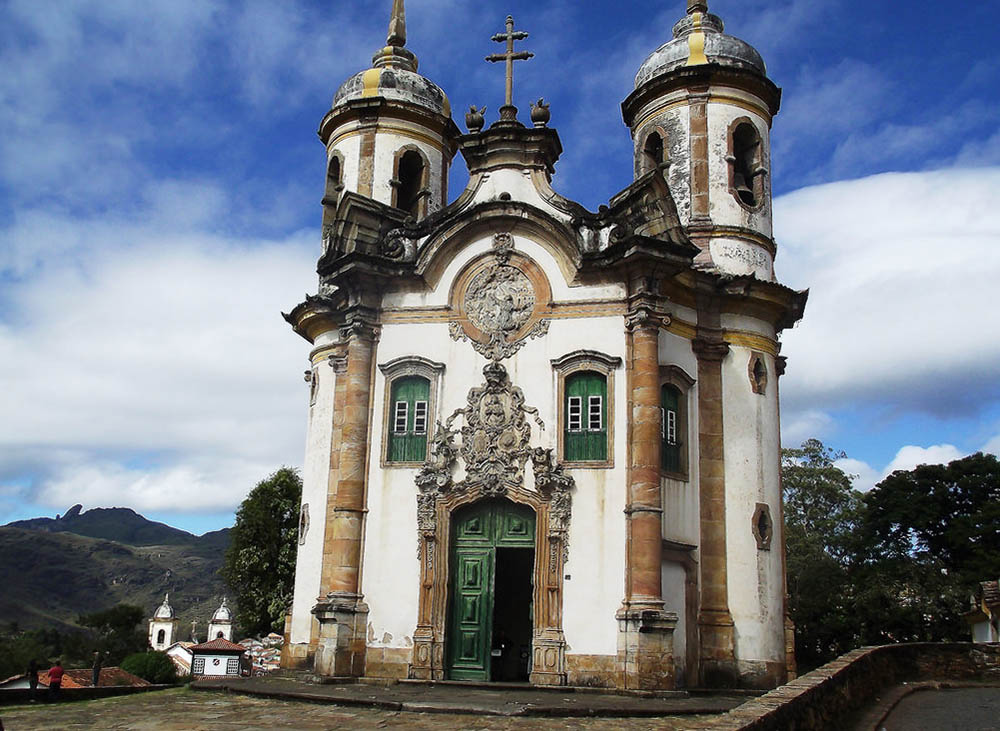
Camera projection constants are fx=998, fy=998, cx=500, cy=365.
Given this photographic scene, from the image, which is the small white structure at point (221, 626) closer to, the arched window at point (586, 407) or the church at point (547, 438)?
the church at point (547, 438)

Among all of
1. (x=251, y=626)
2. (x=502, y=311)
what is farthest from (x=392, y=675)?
(x=251, y=626)

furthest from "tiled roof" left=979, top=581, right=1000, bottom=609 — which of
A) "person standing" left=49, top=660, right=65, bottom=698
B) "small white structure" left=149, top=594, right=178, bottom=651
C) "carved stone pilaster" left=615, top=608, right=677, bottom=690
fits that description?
"small white structure" left=149, top=594, right=178, bottom=651

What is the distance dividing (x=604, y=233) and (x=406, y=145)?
7093 millimetres

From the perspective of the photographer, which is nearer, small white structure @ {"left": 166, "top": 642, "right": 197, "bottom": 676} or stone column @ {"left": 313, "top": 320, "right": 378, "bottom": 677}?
stone column @ {"left": 313, "top": 320, "right": 378, "bottom": 677}

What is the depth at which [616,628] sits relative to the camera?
16.3 metres

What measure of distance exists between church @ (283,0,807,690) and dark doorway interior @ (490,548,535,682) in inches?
1.8

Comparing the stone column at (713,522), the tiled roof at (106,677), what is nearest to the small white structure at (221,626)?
the tiled roof at (106,677)

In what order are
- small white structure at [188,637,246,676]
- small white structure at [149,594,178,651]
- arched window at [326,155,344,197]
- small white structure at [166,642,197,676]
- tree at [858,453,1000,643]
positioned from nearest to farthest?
arched window at [326,155,344,197] → tree at [858,453,1000,643] → small white structure at [188,637,246,676] → small white structure at [166,642,197,676] → small white structure at [149,594,178,651]

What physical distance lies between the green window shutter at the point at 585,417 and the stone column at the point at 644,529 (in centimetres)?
55

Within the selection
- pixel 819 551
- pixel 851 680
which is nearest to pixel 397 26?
pixel 851 680

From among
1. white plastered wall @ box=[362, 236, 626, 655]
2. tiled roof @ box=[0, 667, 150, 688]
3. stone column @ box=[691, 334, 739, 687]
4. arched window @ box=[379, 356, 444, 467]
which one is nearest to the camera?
white plastered wall @ box=[362, 236, 626, 655]

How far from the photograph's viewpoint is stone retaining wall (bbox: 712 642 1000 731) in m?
8.23

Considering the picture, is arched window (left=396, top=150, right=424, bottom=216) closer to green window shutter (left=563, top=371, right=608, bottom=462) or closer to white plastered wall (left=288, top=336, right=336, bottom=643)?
white plastered wall (left=288, top=336, right=336, bottom=643)

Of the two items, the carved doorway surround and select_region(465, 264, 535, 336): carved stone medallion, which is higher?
select_region(465, 264, 535, 336): carved stone medallion
